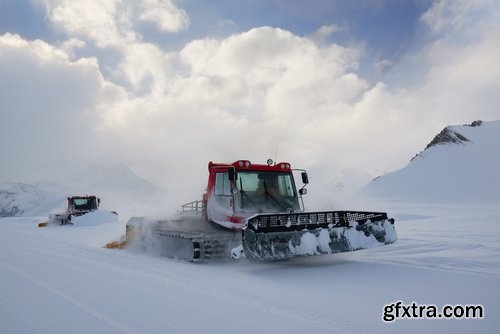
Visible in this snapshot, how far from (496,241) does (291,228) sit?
586 centimetres

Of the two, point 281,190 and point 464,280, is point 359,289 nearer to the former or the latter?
point 464,280

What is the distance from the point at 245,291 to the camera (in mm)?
5301

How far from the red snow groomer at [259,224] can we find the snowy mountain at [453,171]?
28103 mm

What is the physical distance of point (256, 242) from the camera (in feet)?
21.5

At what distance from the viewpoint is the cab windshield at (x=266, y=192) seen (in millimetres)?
8367

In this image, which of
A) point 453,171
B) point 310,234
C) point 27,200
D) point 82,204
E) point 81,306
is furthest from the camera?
point 27,200

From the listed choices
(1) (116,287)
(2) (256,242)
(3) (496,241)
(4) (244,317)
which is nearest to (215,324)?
(4) (244,317)

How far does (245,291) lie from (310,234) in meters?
2.13

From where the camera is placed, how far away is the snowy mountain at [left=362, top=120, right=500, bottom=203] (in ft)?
116

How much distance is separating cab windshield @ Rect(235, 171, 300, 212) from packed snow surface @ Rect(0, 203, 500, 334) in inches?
48.6

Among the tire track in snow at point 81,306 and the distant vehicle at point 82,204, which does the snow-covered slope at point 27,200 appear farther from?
the tire track in snow at point 81,306

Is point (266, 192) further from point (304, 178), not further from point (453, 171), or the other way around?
point (453, 171)

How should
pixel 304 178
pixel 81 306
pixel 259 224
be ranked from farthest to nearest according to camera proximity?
1. pixel 304 178
2. pixel 259 224
3. pixel 81 306

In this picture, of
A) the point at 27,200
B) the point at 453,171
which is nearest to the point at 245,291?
the point at 453,171
